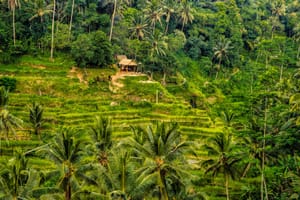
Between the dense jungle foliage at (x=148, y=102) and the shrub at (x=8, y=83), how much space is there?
6.6 inches

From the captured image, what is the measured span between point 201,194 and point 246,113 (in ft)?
37.5

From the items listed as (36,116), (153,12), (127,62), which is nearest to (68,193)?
(36,116)

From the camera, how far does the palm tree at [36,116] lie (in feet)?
136

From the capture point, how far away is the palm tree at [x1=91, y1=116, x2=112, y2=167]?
2964 cm

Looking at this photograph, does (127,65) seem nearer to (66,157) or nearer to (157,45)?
(157,45)

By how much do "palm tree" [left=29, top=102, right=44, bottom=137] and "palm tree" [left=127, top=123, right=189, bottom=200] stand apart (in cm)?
1788

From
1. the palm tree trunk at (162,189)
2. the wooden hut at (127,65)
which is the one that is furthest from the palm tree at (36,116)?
the wooden hut at (127,65)

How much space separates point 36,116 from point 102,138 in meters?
13.9

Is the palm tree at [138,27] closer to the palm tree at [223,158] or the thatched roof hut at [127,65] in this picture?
the thatched roof hut at [127,65]

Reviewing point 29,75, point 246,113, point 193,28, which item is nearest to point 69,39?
point 29,75

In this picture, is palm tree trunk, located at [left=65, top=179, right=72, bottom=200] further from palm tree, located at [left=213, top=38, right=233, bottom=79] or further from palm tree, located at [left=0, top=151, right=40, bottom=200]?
palm tree, located at [left=213, top=38, right=233, bottom=79]

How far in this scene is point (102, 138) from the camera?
30219 millimetres

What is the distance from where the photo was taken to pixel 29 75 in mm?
54750

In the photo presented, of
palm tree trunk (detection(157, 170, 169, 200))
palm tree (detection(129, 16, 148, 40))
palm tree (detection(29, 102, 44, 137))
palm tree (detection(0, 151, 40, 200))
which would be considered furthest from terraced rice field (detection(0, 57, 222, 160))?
palm tree trunk (detection(157, 170, 169, 200))
